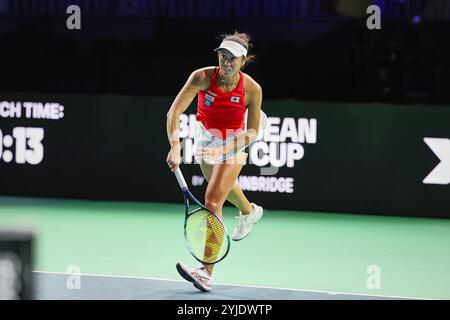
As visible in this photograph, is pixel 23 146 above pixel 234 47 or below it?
below

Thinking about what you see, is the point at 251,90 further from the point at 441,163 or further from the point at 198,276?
the point at 441,163

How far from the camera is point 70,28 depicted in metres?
16.2

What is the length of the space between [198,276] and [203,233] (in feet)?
1.06

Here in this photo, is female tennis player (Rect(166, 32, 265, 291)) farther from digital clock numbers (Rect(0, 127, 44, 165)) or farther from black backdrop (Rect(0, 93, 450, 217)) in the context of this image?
digital clock numbers (Rect(0, 127, 44, 165))

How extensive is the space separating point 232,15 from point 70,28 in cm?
254

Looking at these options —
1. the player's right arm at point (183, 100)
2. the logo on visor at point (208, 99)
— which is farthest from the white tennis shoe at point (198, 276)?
the logo on visor at point (208, 99)

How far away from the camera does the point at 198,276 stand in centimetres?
777

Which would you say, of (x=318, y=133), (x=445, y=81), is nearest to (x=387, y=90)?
(x=445, y=81)

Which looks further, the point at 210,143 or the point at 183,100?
the point at 210,143

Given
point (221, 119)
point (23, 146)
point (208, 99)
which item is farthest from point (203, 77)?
point (23, 146)

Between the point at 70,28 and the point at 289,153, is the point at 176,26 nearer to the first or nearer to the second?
the point at 70,28

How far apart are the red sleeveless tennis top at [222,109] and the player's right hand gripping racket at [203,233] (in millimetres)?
558

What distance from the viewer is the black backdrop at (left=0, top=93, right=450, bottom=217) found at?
473 inches

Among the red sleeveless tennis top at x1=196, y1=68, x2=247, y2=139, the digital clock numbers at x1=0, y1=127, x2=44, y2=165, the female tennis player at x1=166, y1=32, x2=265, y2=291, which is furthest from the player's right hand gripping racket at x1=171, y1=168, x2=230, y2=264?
the digital clock numbers at x1=0, y1=127, x2=44, y2=165
